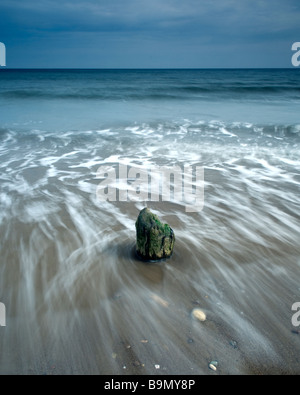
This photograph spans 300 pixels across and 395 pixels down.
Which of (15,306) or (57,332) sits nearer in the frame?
(57,332)

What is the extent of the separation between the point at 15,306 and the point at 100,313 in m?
0.80

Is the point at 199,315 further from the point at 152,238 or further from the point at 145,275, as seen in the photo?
the point at 152,238

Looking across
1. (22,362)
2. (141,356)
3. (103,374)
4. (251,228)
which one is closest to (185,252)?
(251,228)

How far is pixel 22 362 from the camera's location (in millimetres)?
2195

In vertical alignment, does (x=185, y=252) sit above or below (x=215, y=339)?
above

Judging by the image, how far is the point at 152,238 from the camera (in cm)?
317

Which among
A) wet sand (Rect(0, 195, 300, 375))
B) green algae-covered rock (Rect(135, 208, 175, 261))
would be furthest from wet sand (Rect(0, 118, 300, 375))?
green algae-covered rock (Rect(135, 208, 175, 261))

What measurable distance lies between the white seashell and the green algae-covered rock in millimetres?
795

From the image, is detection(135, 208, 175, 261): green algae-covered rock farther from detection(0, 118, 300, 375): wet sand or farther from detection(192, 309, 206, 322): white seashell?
detection(192, 309, 206, 322): white seashell

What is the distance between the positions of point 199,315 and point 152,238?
3.01 ft

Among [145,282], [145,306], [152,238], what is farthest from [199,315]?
[152,238]

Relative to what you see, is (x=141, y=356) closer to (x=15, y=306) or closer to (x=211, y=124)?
(x=15, y=306)

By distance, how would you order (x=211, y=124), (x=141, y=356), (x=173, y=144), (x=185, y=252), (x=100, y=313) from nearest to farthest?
(x=141, y=356) < (x=100, y=313) < (x=185, y=252) < (x=173, y=144) < (x=211, y=124)

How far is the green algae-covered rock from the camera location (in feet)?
10.4
